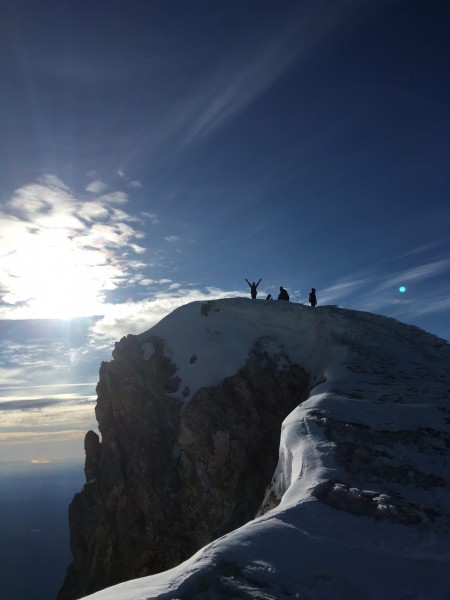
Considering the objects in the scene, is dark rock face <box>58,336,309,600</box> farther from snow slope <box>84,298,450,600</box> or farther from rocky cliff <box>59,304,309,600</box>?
snow slope <box>84,298,450,600</box>

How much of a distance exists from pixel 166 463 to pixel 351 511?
76.3 ft

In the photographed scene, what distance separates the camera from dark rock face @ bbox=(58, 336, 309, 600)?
26.8m

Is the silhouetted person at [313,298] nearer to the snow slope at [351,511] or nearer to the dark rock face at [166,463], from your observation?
the dark rock face at [166,463]

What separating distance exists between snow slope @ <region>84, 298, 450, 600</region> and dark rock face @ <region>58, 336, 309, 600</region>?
7.53 meters

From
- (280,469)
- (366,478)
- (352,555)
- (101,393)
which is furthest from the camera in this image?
(101,393)

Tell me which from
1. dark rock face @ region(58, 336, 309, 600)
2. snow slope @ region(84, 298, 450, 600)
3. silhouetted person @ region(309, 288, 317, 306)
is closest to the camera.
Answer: snow slope @ region(84, 298, 450, 600)

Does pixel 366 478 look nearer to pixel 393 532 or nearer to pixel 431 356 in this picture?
pixel 393 532

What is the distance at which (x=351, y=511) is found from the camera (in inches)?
341

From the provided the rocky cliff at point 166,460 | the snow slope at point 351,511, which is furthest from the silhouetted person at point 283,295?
the snow slope at point 351,511

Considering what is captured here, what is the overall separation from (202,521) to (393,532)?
21.7 m

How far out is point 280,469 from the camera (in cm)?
1339

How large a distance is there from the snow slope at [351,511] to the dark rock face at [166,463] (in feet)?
24.7

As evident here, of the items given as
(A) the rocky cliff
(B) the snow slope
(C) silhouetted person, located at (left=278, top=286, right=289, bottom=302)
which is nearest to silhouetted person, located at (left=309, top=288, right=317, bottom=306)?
(C) silhouetted person, located at (left=278, top=286, right=289, bottom=302)

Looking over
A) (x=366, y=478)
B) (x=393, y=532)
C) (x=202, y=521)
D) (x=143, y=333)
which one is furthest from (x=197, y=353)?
(x=393, y=532)
